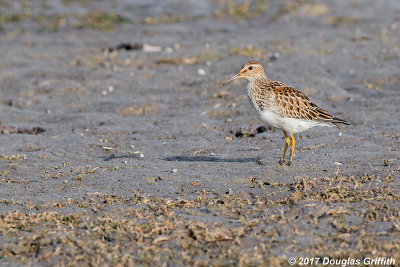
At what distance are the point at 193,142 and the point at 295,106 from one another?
6.89 feet

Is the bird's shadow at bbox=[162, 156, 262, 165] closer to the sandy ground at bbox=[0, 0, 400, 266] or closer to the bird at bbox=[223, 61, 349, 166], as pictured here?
the sandy ground at bbox=[0, 0, 400, 266]

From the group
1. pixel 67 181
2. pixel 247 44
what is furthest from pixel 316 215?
pixel 247 44

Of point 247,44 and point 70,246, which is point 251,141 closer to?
point 70,246

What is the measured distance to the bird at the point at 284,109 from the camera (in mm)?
8562

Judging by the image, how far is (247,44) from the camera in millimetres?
16750

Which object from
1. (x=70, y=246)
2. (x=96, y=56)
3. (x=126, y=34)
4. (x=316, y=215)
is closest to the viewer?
(x=70, y=246)

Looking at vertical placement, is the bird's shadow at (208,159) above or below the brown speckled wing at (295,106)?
below

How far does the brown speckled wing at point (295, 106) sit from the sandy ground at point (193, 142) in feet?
2.00

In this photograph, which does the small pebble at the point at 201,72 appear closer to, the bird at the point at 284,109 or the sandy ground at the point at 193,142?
the sandy ground at the point at 193,142

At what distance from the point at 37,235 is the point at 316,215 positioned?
9.60 feet

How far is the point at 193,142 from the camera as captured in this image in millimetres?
10109

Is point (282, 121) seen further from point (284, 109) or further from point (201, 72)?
point (201, 72)

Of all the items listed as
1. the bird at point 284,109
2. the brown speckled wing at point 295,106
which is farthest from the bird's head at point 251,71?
the brown speckled wing at point 295,106

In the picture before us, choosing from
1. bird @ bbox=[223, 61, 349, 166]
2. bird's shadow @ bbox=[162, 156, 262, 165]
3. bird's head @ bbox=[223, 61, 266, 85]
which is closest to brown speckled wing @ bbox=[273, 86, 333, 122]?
bird @ bbox=[223, 61, 349, 166]
